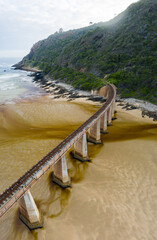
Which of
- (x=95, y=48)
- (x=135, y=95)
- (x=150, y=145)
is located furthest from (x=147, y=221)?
(x=95, y=48)

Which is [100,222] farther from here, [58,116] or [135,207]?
[58,116]

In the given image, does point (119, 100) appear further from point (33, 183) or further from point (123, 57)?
point (33, 183)

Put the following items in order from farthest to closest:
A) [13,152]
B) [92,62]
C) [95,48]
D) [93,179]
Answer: [95,48], [92,62], [13,152], [93,179]

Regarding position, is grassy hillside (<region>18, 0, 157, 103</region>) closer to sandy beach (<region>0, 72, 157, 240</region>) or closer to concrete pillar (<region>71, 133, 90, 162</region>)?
sandy beach (<region>0, 72, 157, 240</region>)

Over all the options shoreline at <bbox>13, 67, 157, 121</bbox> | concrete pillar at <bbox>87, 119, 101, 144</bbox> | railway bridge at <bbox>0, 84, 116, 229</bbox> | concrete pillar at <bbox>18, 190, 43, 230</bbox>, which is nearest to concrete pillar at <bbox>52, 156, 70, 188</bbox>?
railway bridge at <bbox>0, 84, 116, 229</bbox>

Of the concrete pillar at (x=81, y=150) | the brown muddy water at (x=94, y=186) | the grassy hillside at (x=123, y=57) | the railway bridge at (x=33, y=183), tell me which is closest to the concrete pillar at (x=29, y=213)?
the railway bridge at (x=33, y=183)

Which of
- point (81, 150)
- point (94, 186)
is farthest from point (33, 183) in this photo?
point (81, 150)

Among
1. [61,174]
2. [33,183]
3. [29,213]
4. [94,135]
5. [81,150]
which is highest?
[33,183]
